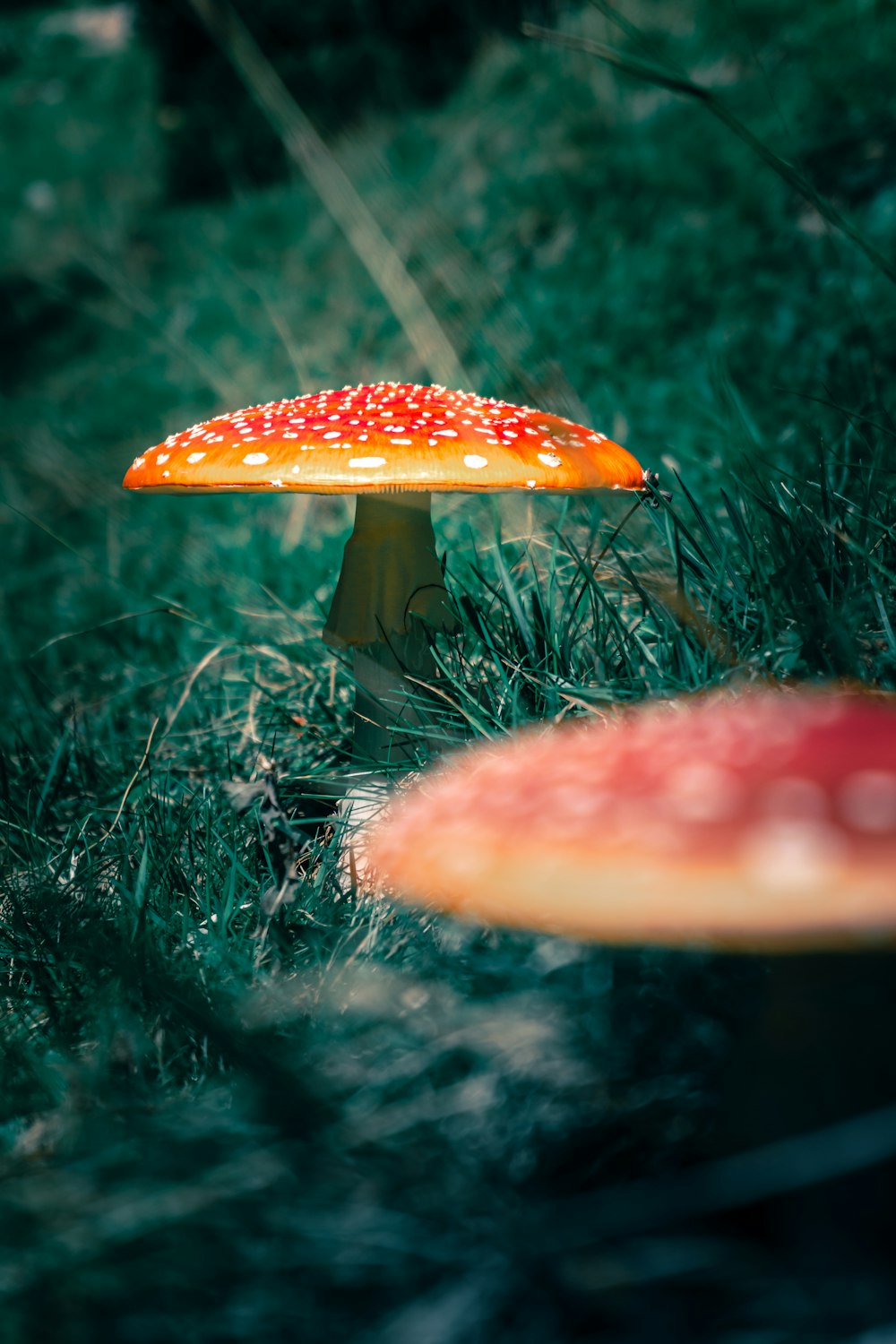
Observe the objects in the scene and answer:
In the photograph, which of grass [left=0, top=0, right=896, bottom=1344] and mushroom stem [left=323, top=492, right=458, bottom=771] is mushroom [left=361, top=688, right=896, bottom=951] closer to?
grass [left=0, top=0, right=896, bottom=1344]

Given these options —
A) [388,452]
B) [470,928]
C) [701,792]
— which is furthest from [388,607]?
[701,792]

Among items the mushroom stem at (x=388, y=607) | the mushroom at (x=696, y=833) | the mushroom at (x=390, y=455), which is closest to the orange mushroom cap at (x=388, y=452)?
the mushroom at (x=390, y=455)

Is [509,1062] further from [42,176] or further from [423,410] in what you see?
[42,176]

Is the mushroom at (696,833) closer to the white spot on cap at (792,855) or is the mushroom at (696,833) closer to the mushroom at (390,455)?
the white spot on cap at (792,855)

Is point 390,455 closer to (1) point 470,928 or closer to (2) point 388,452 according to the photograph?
(2) point 388,452

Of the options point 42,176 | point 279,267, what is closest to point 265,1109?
point 279,267

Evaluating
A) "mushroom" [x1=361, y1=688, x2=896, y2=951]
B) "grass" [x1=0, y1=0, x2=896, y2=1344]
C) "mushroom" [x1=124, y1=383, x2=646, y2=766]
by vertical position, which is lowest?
"grass" [x1=0, y1=0, x2=896, y2=1344]

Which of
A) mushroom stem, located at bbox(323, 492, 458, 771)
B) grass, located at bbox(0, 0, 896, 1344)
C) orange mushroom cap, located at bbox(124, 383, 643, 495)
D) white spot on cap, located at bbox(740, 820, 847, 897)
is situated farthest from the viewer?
mushroom stem, located at bbox(323, 492, 458, 771)

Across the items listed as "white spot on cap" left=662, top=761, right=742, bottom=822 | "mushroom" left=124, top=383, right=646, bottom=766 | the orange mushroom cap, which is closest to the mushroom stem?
"mushroom" left=124, top=383, right=646, bottom=766
